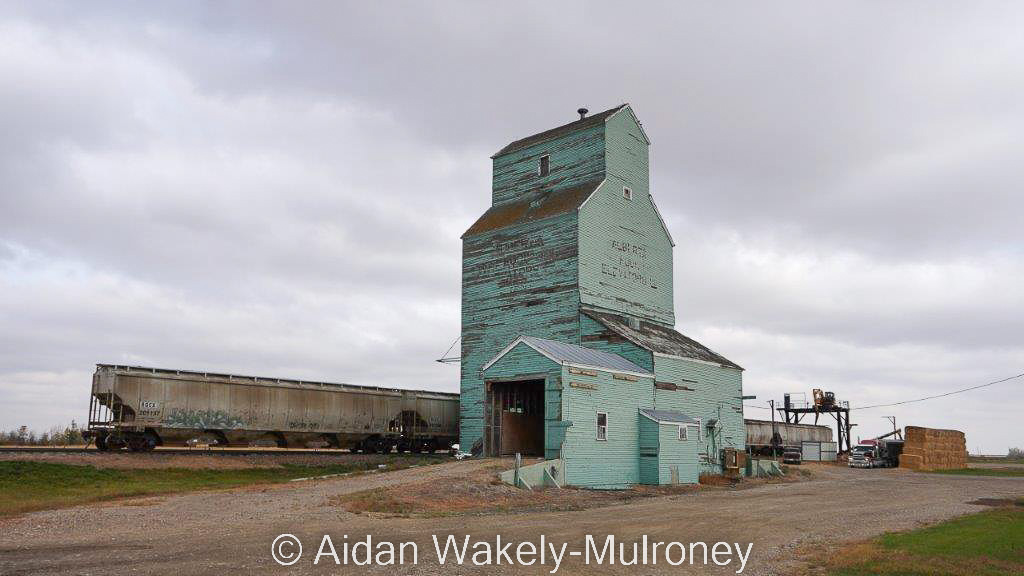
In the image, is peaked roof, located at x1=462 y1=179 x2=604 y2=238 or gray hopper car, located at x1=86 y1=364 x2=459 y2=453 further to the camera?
peaked roof, located at x1=462 y1=179 x2=604 y2=238

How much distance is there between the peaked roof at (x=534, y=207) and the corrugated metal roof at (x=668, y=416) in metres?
10.6

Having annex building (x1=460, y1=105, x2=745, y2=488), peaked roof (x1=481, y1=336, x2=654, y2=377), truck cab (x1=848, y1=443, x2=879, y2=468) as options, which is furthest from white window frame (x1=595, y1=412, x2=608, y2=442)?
truck cab (x1=848, y1=443, x2=879, y2=468)

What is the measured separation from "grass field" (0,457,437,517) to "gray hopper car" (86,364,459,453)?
501 cm

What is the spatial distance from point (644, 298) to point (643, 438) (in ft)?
36.1

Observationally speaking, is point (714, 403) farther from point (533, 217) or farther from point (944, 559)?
point (944, 559)

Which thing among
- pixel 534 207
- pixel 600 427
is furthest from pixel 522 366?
pixel 534 207

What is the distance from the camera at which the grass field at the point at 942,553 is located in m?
12.7

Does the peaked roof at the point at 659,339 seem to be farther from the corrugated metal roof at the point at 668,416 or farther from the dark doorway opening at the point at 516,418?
the dark doorway opening at the point at 516,418

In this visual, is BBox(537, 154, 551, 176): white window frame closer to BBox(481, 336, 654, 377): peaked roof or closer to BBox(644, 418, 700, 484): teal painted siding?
BBox(481, 336, 654, 377): peaked roof

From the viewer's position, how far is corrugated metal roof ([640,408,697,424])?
3228 centimetres

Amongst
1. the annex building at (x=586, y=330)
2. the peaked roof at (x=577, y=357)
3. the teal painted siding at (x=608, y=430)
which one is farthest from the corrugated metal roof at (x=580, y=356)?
the teal painted siding at (x=608, y=430)

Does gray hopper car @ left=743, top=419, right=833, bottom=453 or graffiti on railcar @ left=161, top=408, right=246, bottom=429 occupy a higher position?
graffiti on railcar @ left=161, top=408, right=246, bottom=429

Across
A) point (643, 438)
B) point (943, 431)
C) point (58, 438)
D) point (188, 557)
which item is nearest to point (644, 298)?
point (643, 438)

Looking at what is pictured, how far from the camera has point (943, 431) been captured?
61.3 m
